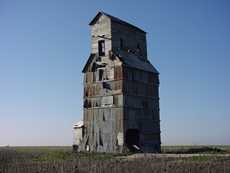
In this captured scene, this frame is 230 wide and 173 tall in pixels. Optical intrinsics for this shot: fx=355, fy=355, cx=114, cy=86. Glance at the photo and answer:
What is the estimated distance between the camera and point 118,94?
126ft

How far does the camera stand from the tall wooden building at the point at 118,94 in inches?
1503

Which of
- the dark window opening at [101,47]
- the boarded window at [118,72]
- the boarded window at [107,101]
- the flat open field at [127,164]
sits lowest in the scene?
the flat open field at [127,164]

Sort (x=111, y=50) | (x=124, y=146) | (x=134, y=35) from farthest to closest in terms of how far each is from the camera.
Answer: (x=134, y=35), (x=111, y=50), (x=124, y=146)

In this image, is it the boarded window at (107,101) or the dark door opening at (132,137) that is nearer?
the boarded window at (107,101)

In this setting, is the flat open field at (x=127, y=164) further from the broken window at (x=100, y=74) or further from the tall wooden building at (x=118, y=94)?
the broken window at (x=100, y=74)

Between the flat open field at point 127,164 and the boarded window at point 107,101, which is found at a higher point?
the boarded window at point 107,101

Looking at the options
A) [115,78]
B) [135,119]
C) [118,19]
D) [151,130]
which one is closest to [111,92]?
[115,78]

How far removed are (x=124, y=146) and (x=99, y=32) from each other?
541 inches

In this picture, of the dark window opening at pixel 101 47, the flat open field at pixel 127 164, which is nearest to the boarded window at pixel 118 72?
the dark window opening at pixel 101 47

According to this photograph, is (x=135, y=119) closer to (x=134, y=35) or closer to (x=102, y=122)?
(x=102, y=122)

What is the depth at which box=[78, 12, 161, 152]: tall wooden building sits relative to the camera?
38188 mm

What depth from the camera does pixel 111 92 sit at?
3909 cm

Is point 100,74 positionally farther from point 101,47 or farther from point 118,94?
point 118,94

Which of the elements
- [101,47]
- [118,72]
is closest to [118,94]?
[118,72]
